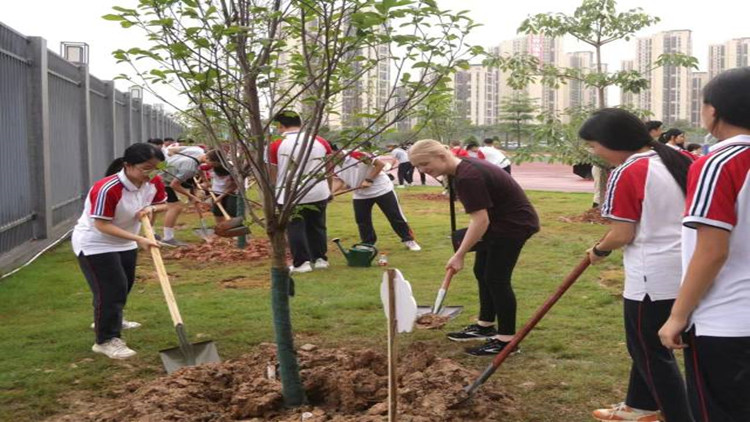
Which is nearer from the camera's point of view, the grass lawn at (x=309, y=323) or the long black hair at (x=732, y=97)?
the long black hair at (x=732, y=97)

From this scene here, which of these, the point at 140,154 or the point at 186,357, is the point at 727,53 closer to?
the point at 140,154

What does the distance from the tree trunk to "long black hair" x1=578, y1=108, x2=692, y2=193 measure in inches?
61.6

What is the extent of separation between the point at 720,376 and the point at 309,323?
13.4 ft

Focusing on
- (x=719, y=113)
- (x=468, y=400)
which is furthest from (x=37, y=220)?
(x=719, y=113)

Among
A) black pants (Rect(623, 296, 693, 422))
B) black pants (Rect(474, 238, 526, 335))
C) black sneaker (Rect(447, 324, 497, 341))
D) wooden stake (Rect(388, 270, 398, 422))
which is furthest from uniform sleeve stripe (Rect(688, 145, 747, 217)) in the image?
black sneaker (Rect(447, 324, 497, 341))

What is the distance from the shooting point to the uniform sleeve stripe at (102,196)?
5.18 m

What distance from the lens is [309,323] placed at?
20.3 ft

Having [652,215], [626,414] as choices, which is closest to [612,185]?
[652,215]

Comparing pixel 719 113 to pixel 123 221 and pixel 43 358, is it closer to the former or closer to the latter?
pixel 123 221

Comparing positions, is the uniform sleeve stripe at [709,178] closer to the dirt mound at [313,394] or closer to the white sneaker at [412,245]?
the dirt mound at [313,394]

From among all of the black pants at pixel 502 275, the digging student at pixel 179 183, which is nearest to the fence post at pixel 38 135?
the digging student at pixel 179 183

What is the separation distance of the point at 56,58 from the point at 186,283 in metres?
5.25

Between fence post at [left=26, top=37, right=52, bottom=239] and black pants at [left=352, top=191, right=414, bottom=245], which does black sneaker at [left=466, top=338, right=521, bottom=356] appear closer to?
black pants at [left=352, top=191, right=414, bottom=245]

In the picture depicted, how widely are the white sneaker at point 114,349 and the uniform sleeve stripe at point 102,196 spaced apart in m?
0.91
